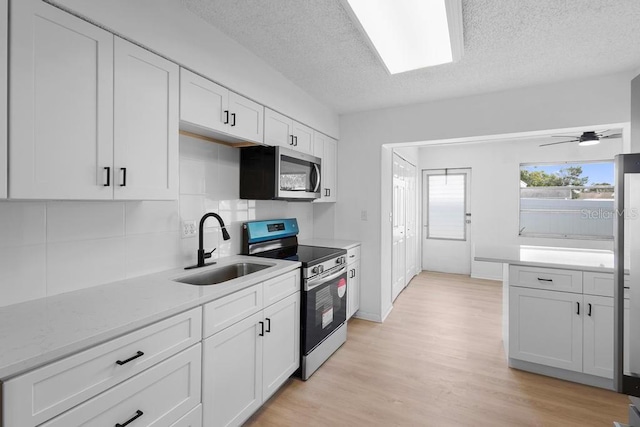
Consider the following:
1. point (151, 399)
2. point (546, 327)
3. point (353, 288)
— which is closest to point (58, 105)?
point (151, 399)

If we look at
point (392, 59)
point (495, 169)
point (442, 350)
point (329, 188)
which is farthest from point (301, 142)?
point (495, 169)

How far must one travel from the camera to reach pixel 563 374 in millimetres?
2404

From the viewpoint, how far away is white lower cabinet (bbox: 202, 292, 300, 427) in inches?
62.2

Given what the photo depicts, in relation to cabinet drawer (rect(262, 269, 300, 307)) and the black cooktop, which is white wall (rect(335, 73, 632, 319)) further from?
cabinet drawer (rect(262, 269, 300, 307))

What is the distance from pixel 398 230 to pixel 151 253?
3227mm

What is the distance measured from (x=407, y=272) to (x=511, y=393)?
2.80 m

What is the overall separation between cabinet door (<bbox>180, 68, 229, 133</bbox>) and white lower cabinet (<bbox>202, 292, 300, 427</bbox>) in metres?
1.20

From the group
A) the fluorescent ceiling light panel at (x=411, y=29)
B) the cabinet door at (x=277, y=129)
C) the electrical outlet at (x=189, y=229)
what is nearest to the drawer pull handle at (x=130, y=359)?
the electrical outlet at (x=189, y=229)

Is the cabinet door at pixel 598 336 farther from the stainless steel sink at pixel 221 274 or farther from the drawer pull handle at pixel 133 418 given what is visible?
the drawer pull handle at pixel 133 418

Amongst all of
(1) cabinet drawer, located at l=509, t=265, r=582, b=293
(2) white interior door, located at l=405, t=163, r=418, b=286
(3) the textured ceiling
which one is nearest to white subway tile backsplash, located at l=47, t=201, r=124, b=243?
(3) the textured ceiling

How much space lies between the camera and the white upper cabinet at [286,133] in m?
2.44

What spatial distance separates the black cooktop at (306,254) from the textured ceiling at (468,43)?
153cm

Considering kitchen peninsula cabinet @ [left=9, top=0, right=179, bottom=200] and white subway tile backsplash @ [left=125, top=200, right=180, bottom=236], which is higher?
kitchen peninsula cabinet @ [left=9, top=0, right=179, bottom=200]

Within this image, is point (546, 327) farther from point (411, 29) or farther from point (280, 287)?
point (411, 29)
